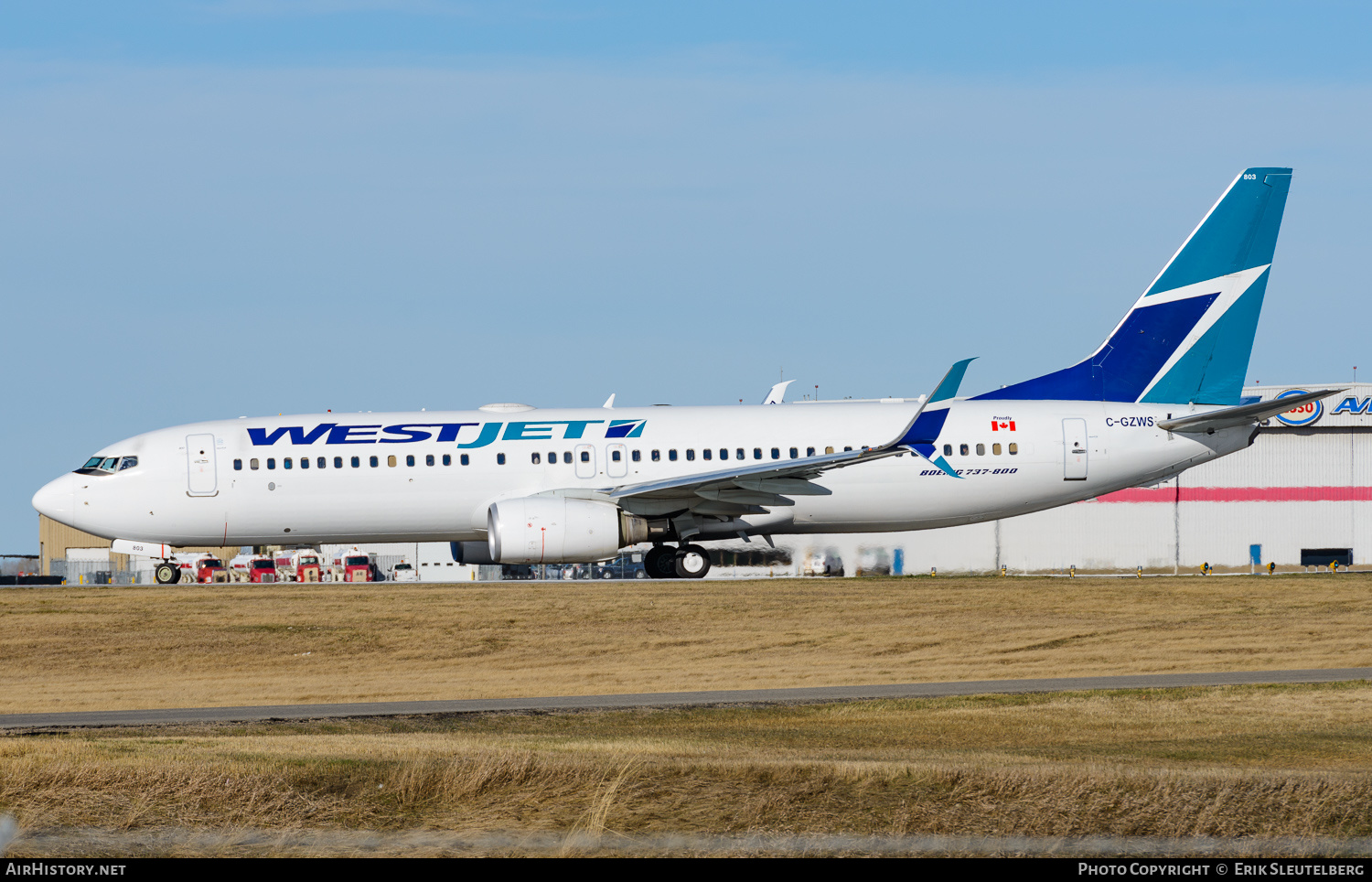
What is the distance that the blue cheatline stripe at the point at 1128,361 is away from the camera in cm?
3616

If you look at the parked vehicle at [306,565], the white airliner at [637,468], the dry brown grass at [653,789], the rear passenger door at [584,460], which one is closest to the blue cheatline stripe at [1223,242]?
the white airliner at [637,468]

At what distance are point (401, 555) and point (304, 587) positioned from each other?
1176 inches

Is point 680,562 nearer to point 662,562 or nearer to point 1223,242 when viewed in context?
point 662,562

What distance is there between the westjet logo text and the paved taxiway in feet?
40.9

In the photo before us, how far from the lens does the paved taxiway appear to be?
772 inches

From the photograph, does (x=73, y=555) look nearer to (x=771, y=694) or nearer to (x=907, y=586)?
(x=907, y=586)

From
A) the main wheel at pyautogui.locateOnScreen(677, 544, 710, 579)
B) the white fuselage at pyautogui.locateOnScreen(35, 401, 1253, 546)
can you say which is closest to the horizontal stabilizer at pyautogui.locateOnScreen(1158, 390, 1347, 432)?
the white fuselage at pyautogui.locateOnScreen(35, 401, 1253, 546)

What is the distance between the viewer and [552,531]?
3141 cm

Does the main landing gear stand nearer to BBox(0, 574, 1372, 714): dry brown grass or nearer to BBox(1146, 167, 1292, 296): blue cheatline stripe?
BBox(0, 574, 1372, 714): dry brown grass

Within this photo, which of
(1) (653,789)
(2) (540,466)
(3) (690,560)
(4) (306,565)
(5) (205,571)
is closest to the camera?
(1) (653,789)

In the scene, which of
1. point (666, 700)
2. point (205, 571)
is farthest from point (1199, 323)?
point (205, 571)

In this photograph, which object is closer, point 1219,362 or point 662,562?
point 662,562

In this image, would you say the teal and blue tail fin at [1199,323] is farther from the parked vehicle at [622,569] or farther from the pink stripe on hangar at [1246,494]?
the parked vehicle at [622,569]

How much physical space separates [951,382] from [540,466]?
30.3 ft
